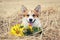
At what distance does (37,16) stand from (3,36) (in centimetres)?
47

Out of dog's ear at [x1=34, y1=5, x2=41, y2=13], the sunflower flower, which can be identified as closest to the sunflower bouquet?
the sunflower flower

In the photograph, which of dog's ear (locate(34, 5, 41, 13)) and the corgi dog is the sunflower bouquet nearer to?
the corgi dog

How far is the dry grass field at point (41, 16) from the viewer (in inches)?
77.1

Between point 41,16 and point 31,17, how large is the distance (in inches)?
6.0

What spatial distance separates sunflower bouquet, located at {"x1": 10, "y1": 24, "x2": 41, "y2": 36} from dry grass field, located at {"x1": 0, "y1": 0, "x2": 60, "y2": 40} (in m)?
0.05

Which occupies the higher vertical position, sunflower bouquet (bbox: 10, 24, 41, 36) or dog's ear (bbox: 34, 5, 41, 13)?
dog's ear (bbox: 34, 5, 41, 13)

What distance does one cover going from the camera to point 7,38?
195cm

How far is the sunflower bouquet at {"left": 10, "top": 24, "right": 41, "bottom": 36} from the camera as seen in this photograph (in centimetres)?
198

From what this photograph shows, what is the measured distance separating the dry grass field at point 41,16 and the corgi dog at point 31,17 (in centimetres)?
5

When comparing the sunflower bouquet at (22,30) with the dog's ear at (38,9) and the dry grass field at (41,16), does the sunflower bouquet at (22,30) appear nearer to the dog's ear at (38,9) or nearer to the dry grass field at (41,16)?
the dry grass field at (41,16)

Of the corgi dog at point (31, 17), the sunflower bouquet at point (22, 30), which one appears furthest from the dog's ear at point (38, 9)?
the sunflower bouquet at point (22, 30)

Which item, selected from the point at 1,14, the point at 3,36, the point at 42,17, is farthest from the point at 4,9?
the point at 42,17

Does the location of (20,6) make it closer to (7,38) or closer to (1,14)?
(1,14)

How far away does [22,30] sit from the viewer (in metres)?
2.00
